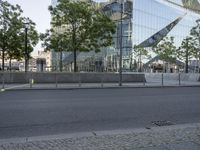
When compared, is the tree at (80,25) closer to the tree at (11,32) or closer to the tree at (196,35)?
the tree at (11,32)

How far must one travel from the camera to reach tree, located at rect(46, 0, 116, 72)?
36.7 meters

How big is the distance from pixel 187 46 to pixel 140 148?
56.6m

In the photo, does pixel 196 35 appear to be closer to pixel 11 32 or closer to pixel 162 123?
pixel 11 32

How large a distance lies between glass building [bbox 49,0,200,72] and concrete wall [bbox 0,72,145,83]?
36.2m

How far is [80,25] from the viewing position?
37.4 m

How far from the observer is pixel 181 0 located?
10412cm

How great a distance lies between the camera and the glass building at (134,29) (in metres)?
79.4

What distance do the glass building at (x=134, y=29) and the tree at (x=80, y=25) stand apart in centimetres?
3386

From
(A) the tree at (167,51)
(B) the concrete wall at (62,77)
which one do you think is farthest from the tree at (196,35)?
(B) the concrete wall at (62,77)

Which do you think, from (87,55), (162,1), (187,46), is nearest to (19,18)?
(187,46)

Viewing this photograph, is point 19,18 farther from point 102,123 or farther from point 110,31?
point 102,123

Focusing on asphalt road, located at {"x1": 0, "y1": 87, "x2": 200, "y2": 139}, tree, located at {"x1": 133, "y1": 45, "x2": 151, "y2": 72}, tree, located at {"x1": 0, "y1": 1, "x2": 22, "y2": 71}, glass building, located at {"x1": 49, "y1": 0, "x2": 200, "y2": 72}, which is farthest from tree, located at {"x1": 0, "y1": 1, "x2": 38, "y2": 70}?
tree, located at {"x1": 133, "y1": 45, "x2": 151, "y2": 72}

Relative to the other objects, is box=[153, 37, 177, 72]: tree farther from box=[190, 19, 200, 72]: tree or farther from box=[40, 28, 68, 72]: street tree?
box=[40, 28, 68, 72]: street tree

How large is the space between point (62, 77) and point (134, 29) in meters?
50.0
